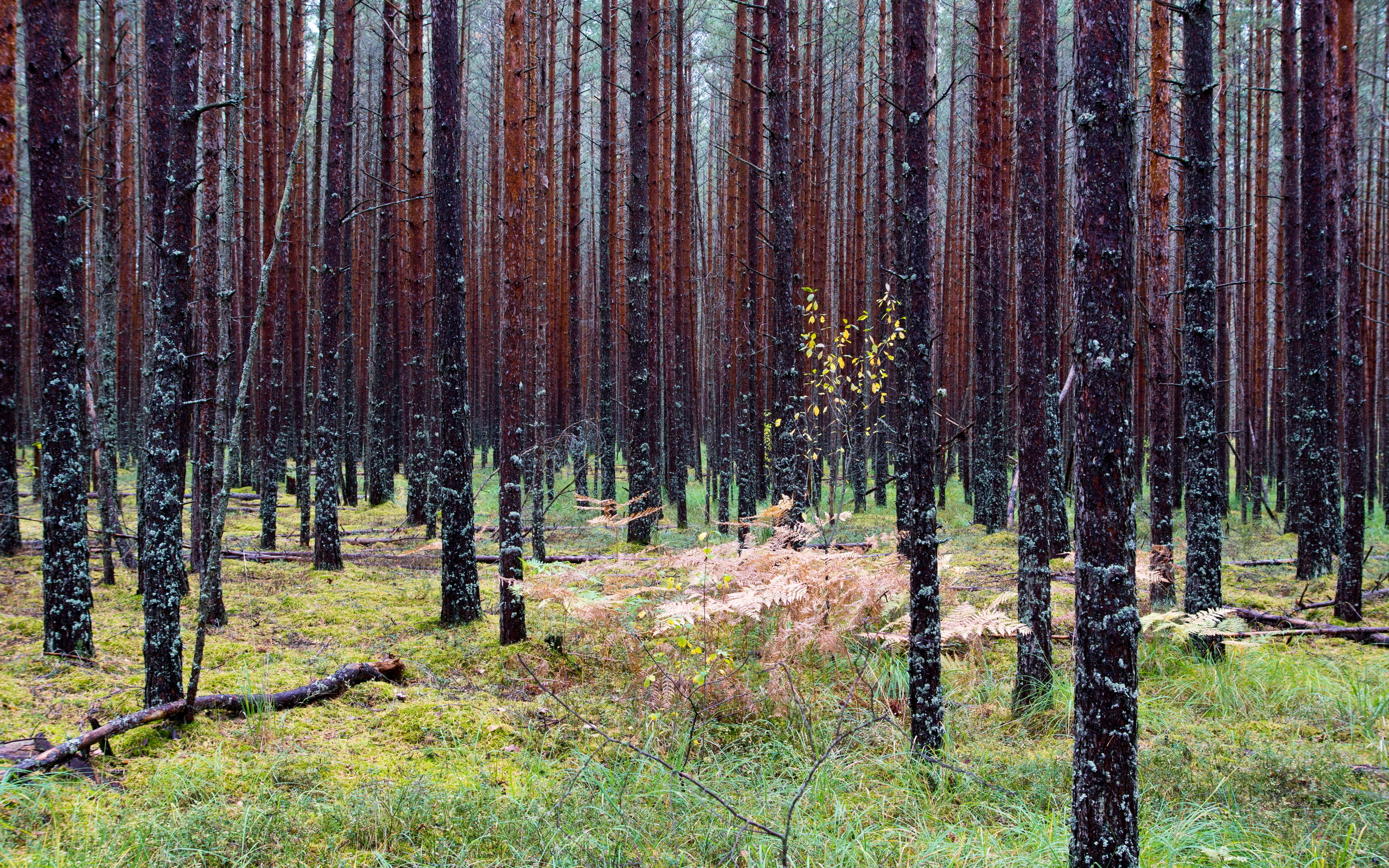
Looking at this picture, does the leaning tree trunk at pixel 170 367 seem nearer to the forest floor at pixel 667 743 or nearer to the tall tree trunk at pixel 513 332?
the forest floor at pixel 667 743

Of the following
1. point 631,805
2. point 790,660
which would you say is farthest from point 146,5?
point 790,660

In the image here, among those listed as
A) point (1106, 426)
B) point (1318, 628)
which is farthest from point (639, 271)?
point (1106, 426)

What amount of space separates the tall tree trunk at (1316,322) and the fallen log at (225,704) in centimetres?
873

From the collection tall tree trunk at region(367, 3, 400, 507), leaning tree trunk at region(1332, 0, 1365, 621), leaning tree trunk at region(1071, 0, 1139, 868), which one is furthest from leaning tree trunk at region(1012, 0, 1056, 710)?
tall tree trunk at region(367, 3, 400, 507)

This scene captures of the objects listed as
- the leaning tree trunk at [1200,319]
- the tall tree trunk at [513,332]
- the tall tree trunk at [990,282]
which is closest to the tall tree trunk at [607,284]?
the tall tree trunk at [990,282]

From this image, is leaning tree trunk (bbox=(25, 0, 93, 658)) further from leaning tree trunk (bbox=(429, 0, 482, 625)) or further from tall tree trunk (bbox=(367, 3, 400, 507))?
tall tree trunk (bbox=(367, 3, 400, 507))

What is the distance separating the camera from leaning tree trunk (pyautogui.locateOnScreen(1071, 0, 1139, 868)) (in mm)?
2531

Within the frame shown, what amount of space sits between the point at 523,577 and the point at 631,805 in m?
3.05

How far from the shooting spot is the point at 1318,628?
623 centimetres

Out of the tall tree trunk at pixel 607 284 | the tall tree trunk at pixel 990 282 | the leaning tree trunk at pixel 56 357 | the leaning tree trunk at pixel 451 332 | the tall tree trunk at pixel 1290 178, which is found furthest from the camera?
the tall tree trunk at pixel 607 284

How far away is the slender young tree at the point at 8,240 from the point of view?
4809 mm

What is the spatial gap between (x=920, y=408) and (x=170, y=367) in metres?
3.93

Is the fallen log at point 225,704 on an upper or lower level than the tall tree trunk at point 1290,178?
lower

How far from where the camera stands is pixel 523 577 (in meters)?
6.37
